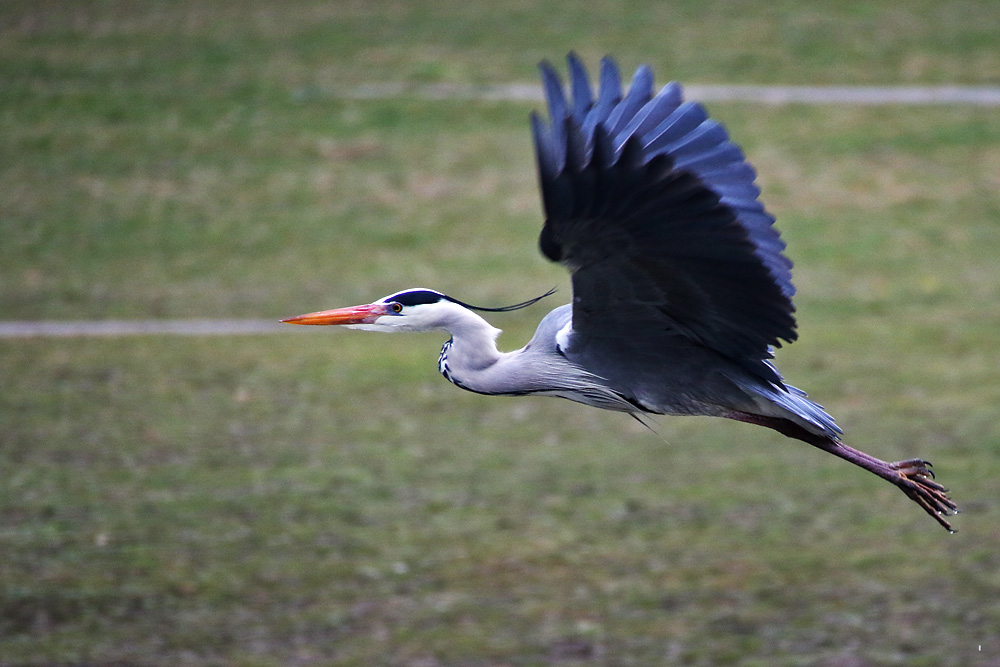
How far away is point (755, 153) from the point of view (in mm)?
22094

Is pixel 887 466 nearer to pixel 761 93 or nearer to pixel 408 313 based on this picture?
pixel 408 313

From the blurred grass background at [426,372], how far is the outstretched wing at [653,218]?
190 inches

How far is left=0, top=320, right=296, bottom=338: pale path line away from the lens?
56.3 ft

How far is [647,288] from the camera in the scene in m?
4.69

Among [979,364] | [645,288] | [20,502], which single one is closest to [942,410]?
[979,364]

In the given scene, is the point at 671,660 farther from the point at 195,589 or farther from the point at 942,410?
the point at 942,410

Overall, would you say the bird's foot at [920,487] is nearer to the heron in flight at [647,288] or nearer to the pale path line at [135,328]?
the heron in flight at [647,288]

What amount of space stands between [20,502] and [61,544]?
1.18 m

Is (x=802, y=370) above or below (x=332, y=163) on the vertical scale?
below

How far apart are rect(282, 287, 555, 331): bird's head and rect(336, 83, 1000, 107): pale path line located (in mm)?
19204

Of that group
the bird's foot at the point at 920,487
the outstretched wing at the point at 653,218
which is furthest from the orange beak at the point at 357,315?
the bird's foot at the point at 920,487

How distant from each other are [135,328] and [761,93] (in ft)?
38.4

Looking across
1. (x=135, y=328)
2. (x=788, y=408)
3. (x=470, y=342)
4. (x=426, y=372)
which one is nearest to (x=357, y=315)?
(x=470, y=342)

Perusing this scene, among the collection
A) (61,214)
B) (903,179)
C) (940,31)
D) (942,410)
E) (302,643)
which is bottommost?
(302,643)
